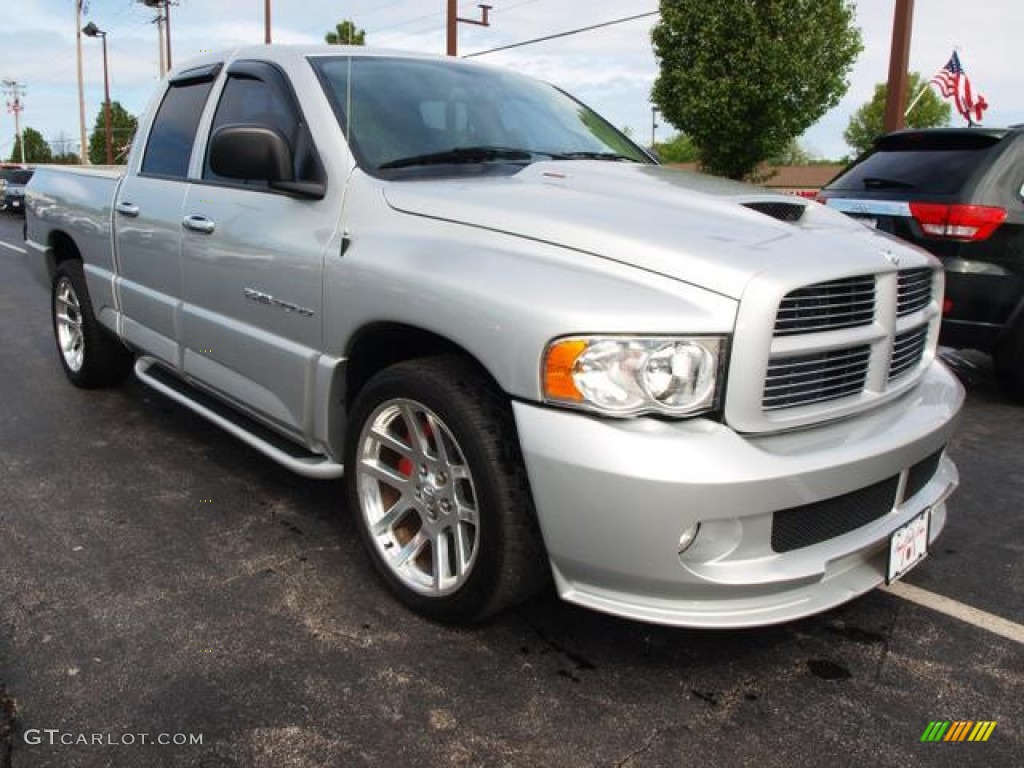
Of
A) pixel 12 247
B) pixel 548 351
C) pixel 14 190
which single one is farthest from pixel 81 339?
pixel 14 190

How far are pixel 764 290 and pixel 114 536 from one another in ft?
8.59

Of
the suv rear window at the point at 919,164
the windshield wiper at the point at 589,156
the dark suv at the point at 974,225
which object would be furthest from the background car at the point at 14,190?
the windshield wiper at the point at 589,156

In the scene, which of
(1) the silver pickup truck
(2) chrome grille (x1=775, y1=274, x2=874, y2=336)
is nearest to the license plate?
(1) the silver pickup truck

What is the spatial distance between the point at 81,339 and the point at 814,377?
4.60 metres

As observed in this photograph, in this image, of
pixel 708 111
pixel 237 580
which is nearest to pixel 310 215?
pixel 237 580

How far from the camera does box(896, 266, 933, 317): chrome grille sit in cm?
280

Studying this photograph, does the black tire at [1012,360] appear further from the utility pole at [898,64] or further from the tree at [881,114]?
the tree at [881,114]

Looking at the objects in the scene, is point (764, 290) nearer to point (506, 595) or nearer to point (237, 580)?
point (506, 595)

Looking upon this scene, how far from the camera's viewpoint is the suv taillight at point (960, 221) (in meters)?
5.31

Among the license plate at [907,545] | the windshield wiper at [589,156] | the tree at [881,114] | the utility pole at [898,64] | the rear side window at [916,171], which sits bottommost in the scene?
the license plate at [907,545]

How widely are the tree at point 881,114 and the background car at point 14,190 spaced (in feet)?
166

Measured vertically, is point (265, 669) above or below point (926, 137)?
below

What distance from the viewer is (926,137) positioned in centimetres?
591

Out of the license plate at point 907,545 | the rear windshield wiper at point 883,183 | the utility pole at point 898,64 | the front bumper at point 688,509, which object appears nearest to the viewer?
the front bumper at point 688,509
